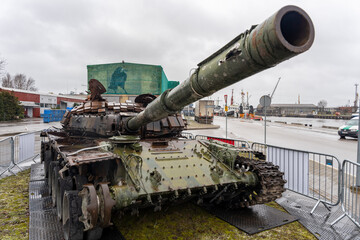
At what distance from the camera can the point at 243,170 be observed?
5.21m

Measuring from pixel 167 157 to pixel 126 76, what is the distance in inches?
919

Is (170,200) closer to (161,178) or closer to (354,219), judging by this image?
(161,178)

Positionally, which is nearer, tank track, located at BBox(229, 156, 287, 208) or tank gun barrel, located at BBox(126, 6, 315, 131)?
tank gun barrel, located at BBox(126, 6, 315, 131)

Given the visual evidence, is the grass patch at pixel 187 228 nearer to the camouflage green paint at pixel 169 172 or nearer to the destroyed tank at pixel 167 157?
the destroyed tank at pixel 167 157

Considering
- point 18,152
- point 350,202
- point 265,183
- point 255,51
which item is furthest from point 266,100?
point 18,152

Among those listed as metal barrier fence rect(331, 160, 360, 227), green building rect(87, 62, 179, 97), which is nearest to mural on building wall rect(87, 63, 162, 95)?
green building rect(87, 62, 179, 97)

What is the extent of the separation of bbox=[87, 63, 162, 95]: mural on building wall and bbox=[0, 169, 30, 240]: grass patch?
63.6 ft

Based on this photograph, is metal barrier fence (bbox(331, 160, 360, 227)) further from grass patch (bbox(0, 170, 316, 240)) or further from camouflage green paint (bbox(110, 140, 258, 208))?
camouflage green paint (bbox(110, 140, 258, 208))

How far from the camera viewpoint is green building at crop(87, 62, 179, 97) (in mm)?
26953

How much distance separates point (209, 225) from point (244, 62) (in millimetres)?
3787

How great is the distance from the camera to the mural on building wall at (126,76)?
27.0 meters

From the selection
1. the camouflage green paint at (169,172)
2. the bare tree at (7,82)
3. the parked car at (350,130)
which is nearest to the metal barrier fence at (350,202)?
the camouflage green paint at (169,172)

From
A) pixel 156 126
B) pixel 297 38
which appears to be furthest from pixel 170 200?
pixel 297 38

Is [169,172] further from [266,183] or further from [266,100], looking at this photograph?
[266,100]
